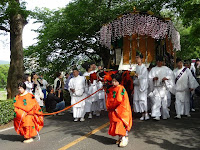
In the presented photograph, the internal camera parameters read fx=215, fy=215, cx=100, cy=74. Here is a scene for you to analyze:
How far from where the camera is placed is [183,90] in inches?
308

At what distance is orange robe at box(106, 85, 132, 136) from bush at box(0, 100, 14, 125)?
15.0ft

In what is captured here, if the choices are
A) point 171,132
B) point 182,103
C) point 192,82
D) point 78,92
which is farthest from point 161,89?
point 78,92

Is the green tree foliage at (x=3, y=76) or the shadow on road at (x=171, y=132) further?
the green tree foliage at (x=3, y=76)

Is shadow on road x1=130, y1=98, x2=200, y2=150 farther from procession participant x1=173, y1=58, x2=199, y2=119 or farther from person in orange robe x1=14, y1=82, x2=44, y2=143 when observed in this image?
person in orange robe x1=14, y1=82, x2=44, y2=143

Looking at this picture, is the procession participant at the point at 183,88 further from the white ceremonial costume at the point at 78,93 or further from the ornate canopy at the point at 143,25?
the white ceremonial costume at the point at 78,93

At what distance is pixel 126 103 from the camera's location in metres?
5.04

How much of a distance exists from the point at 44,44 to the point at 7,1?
8.26 m

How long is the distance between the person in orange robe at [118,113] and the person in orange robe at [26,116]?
6.38 ft

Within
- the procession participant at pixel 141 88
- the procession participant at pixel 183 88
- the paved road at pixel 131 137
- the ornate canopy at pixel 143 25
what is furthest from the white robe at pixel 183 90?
the ornate canopy at pixel 143 25

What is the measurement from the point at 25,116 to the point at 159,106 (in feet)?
14.8

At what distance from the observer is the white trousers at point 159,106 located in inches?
293

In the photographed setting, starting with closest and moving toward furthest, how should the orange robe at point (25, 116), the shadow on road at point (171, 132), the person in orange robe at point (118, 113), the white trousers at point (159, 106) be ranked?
1. the person in orange robe at point (118, 113)
2. the shadow on road at point (171, 132)
3. the orange robe at point (25, 116)
4. the white trousers at point (159, 106)

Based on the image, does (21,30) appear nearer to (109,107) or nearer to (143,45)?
(143,45)

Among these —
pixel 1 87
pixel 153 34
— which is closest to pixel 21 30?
pixel 153 34
